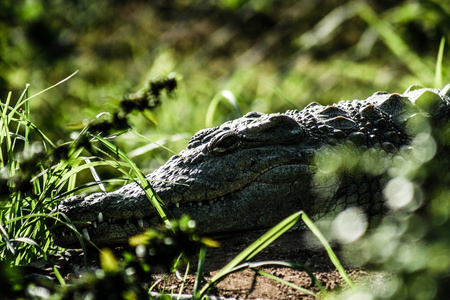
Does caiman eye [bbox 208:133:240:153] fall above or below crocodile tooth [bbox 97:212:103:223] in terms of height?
above

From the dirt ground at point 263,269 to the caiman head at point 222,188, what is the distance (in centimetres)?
10

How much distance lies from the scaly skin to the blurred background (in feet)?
7.31

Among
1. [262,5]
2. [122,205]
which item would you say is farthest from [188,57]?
[122,205]

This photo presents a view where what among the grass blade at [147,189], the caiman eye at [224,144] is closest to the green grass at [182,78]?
the grass blade at [147,189]

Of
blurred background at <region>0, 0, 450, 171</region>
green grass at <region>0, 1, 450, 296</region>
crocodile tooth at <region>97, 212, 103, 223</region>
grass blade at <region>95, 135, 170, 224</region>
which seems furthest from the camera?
blurred background at <region>0, 0, 450, 171</region>

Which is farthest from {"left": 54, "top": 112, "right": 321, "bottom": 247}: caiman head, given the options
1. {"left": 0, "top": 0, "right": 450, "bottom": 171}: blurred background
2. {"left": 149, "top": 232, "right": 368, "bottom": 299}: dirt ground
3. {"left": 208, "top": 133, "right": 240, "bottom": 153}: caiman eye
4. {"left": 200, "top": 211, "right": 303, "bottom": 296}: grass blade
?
{"left": 0, "top": 0, "right": 450, "bottom": 171}: blurred background

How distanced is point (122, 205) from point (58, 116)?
399cm

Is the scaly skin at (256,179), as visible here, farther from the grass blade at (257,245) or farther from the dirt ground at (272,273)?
the grass blade at (257,245)

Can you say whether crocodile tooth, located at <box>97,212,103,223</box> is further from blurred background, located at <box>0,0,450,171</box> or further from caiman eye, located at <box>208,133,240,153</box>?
blurred background, located at <box>0,0,450,171</box>

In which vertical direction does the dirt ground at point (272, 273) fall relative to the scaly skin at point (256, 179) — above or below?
below

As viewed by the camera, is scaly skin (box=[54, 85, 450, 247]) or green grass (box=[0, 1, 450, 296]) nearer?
scaly skin (box=[54, 85, 450, 247])

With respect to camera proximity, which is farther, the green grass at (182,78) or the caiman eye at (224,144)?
the green grass at (182,78)

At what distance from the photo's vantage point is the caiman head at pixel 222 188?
236 cm

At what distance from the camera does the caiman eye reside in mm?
2604
